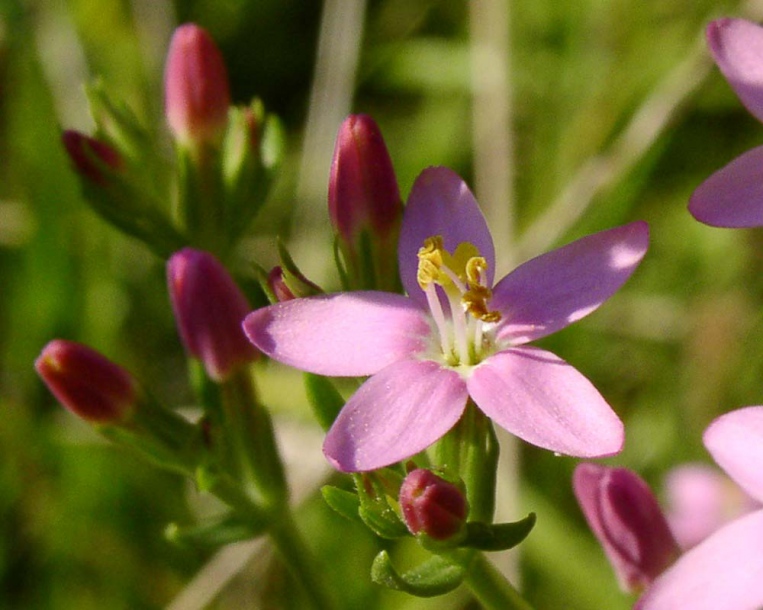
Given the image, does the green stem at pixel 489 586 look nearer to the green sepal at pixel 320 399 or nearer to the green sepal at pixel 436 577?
the green sepal at pixel 436 577

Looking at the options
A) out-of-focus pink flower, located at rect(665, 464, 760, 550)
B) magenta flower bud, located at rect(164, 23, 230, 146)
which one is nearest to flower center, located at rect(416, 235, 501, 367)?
magenta flower bud, located at rect(164, 23, 230, 146)

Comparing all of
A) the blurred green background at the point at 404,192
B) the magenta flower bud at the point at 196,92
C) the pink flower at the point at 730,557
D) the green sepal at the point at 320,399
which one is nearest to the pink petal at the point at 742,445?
the pink flower at the point at 730,557

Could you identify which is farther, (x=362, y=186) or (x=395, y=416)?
(x=362, y=186)

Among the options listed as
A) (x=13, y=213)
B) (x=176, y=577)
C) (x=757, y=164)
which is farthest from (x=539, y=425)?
(x=13, y=213)

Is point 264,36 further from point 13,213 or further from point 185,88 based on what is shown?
point 185,88

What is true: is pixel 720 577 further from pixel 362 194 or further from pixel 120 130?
pixel 120 130

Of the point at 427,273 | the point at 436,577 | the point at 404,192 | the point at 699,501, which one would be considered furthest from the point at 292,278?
the point at 404,192
